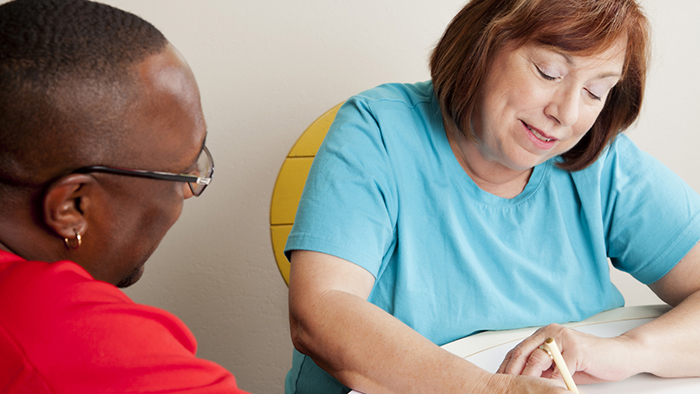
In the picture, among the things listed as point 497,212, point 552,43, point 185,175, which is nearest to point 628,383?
point 497,212

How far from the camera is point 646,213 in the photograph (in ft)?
3.83

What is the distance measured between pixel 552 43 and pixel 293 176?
83cm

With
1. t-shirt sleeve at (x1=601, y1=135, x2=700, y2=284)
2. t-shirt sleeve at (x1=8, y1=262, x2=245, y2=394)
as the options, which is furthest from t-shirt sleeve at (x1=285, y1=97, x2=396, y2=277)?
t-shirt sleeve at (x1=601, y1=135, x2=700, y2=284)

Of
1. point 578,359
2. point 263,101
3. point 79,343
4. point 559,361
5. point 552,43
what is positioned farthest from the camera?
point 263,101

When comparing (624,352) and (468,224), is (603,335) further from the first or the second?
(468,224)

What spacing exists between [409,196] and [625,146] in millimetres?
541

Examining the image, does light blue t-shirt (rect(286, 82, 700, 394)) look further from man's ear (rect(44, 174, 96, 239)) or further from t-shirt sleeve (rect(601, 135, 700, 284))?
man's ear (rect(44, 174, 96, 239))

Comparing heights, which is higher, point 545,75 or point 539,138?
point 545,75

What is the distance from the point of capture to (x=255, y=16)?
162 centimetres

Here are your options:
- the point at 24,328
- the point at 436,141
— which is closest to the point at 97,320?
the point at 24,328

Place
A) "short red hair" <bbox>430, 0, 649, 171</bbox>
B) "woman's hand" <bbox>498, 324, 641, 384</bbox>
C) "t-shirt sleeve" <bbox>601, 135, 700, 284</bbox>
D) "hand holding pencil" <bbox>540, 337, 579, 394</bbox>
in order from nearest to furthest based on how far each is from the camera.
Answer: "hand holding pencil" <bbox>540, 337, 579, 394</bbox>
"woman's hand" <bbox>498, 324, 641, 384</bbox>
"short red hair" <bbox>430, 0, 649, 171</bbox>
"t-shirt sleeve" <bbox>601, 135, 700, 284</bbox>

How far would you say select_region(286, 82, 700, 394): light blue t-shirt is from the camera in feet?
3.39

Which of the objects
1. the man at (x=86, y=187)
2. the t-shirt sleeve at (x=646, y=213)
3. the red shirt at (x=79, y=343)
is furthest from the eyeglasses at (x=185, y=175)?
the t-shirt sleeve at (x=646, y=213)

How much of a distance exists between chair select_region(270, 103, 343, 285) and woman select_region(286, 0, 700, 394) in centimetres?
39
